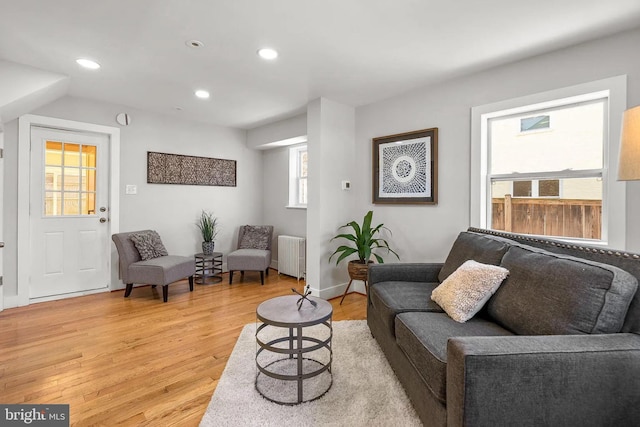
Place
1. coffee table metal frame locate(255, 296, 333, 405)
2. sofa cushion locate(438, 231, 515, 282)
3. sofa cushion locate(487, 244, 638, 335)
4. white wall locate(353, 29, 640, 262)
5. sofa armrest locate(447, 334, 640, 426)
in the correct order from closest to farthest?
1. sofa armrest locate(447, 334, 640, 426)
2. sofa cushion locate(487, 244, 638, 335)
3. coffee table metal frame locate(255, 296, 333, 405)
4. sofa cushion locate(438, 231, 515, 282)
5. white wall locate(353, 29, 640, 262)

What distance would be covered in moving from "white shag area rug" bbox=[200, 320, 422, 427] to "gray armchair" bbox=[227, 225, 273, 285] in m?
2.11

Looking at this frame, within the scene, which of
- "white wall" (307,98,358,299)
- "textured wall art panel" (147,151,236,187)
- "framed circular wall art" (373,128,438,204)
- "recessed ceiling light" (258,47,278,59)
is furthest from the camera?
"textured wall art panel" (147,151,236,187)

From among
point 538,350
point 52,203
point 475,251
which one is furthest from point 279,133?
point 538,350

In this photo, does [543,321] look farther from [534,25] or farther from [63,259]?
[63,259]

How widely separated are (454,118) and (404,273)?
1613 mm

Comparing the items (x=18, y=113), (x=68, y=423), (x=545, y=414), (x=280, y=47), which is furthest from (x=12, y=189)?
(x=545, y=414)

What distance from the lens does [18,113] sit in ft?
10.4

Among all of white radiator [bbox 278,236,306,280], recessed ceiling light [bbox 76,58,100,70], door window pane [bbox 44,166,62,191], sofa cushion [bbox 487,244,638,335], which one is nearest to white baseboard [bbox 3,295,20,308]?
door window pane [bbox 44,166,62,191]

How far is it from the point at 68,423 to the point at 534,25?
3632 millimetres

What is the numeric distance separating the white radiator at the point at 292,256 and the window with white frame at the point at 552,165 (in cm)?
245

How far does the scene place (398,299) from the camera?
217 centimetres

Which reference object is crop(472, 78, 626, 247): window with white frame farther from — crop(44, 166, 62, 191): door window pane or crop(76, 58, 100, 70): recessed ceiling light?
crop(44, 166, 62, 191): door window pane

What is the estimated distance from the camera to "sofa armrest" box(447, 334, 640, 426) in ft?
3.72

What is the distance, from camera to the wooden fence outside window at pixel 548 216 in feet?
8.12
